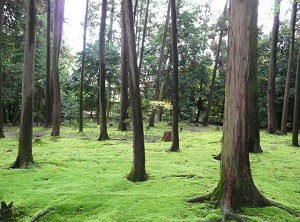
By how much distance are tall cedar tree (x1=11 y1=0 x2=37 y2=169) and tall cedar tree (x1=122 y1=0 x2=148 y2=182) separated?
7.89 ft

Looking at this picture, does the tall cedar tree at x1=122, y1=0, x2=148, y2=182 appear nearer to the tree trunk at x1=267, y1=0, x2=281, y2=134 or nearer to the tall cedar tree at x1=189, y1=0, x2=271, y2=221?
the tall cedar tree at x1=189, y1=0, x2=271, y2=221

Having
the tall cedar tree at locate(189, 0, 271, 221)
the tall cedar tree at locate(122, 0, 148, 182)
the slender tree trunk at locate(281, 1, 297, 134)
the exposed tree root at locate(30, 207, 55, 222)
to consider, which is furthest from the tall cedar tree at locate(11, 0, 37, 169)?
the slender tree trunk at locate(281, 1, 297, 134)

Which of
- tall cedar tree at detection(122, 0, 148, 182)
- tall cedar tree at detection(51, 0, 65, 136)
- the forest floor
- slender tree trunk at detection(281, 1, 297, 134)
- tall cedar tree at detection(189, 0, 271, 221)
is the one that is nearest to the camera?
the forest floor

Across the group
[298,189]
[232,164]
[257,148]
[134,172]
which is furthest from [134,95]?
[257,148]

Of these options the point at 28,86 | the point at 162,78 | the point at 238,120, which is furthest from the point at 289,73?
the point at 28,86

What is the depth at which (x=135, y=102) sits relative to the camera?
5637 mm

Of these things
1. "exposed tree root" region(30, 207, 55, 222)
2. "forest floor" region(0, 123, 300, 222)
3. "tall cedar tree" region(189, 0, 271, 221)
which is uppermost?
"tall cedar tree" region(189, 0, 271, 221)

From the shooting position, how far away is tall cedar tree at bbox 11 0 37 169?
→ 21.4 feet

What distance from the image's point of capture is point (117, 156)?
848 cm

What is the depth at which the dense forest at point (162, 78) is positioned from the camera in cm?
424

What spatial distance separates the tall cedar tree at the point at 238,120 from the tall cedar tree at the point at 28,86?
4557 millimetres

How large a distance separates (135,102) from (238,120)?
7.15 ft

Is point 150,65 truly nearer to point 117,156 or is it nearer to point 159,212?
point 117,156

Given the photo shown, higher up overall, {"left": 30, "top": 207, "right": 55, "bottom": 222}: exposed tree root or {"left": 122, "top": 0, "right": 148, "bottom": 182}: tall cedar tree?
{"left": 122, "top": 0, "right": 148, "bottom": 182}: tall cedar tree
